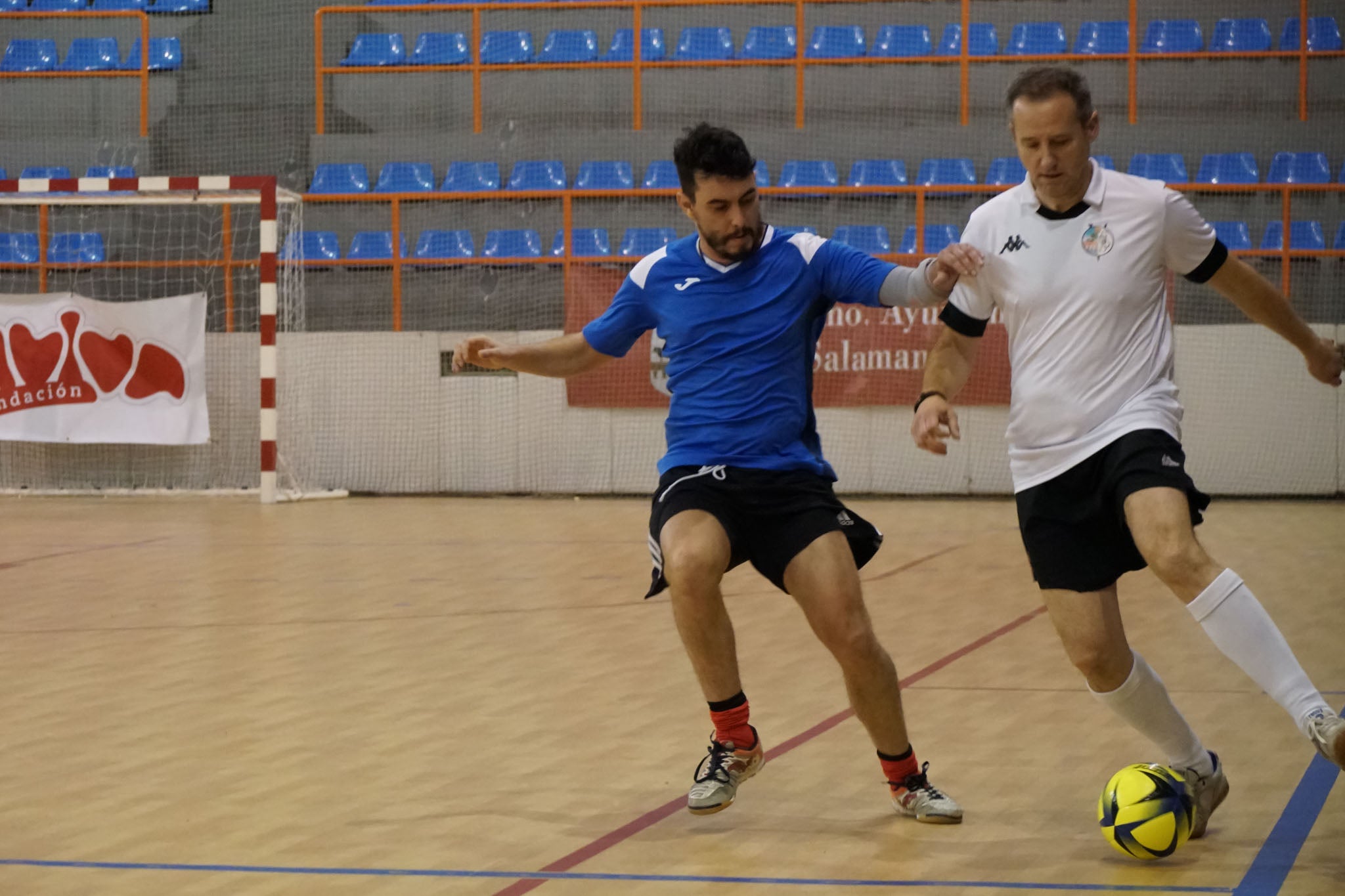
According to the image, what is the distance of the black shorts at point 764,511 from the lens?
4.17 meters

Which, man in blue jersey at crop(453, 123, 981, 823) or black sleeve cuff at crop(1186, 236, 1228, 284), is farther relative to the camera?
man in blue jersey at crop(453, 123, 981, 823)

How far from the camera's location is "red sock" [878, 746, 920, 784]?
4156 millimetres

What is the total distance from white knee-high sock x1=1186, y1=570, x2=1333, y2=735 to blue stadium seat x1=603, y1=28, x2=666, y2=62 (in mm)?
14317

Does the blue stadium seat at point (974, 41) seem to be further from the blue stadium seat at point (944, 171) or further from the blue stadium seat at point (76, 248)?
the blue stadium seat at point (76, 248)

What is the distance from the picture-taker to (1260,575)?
9047mm

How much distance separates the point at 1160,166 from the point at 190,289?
940 cm

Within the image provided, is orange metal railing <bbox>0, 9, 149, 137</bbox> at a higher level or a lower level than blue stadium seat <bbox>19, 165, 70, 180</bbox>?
higher

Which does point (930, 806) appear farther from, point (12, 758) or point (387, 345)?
point (387, 345)

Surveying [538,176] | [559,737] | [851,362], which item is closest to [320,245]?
[538,176]

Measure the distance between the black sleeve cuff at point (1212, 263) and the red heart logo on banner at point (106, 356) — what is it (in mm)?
12029

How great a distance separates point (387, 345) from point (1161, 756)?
11025 mm

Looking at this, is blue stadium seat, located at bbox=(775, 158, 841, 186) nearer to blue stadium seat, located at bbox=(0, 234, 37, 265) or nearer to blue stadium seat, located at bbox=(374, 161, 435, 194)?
blue stadium seat, located at bbox=(374, 161, 435, 194)

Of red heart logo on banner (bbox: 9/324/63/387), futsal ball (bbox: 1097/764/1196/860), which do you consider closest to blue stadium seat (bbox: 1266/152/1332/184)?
red heart logo on banner (bbox: 9/324/63/387)

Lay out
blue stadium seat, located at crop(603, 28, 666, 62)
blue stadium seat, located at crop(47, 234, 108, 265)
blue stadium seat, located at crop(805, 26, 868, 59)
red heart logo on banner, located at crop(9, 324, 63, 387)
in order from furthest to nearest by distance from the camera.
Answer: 1. blue stadium seat, located at crop(603, 28, 666, 62)
2. blue stadium seat, located at crop(805, 26, 868, 59)
3. blue stadium seat, located at crop(47, 234, 108, 265)
4. red heart logo on banner, located at crop(9, 324, 63, 387)
